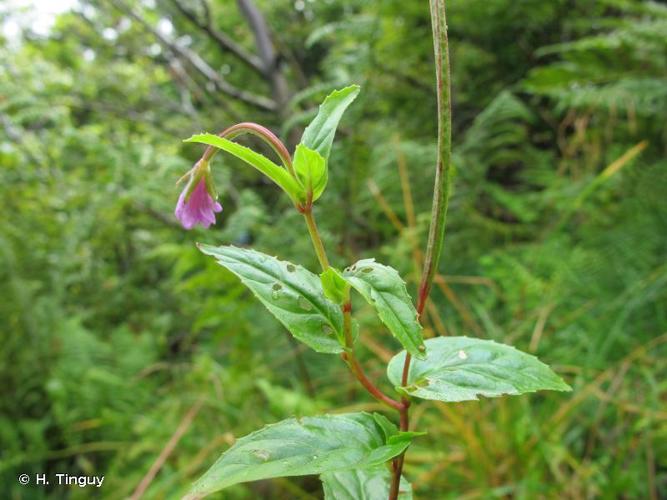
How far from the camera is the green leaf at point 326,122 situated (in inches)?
16.9

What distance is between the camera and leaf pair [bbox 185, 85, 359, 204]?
39cm

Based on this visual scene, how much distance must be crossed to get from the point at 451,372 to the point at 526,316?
1.26m

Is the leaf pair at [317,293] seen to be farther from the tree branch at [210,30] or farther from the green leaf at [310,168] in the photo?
the tree branch at [210,30]

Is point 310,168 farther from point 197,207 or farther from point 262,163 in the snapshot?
point 197,207

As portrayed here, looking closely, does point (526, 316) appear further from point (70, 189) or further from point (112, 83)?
point (112, 83)

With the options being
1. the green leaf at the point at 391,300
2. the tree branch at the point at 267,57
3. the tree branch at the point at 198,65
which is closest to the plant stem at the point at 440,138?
the green leaf at the point at 391,300

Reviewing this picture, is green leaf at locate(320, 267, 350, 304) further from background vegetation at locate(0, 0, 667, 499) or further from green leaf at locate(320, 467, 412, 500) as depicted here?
background vegetation at locate(0, 0, 667, 499)

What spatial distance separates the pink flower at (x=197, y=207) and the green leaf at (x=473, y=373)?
0.22 m

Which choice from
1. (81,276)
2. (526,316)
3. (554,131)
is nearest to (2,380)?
(81,276)

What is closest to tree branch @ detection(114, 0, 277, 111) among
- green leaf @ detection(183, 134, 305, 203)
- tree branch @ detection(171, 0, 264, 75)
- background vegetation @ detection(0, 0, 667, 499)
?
background vegetation @ detection(0, 0, 667, 499)

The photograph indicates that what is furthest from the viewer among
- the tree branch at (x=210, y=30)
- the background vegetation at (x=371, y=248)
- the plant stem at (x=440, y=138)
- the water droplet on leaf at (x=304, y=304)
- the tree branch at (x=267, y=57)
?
the tree branch at (x=267, y=57)

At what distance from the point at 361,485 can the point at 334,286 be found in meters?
0.18

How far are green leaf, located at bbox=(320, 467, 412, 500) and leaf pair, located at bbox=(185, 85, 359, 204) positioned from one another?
0.76ft

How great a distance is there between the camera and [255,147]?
7.02 feet
